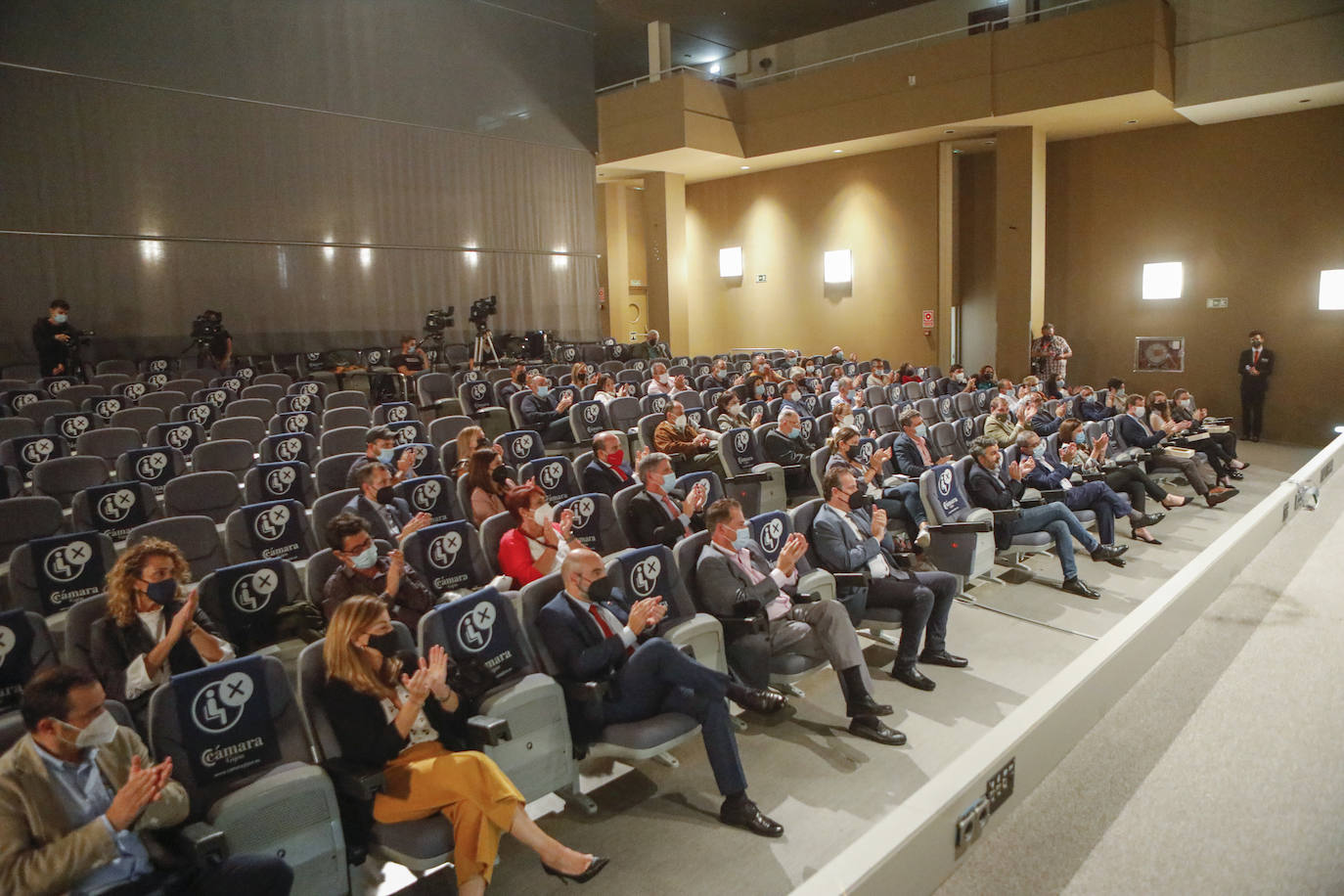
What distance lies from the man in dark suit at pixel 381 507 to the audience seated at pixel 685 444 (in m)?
2.59

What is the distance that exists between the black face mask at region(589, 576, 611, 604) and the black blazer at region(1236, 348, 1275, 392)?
13004 mm

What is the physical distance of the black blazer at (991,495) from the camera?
242 inches

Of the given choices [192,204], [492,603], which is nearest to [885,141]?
[192,204]

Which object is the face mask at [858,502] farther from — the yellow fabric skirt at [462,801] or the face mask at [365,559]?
the yellow fabric skirt at [462,801]

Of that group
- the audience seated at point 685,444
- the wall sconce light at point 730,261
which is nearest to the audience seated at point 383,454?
the audience seated at point 685,444

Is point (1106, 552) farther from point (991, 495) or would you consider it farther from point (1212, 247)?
point (1212, 247)

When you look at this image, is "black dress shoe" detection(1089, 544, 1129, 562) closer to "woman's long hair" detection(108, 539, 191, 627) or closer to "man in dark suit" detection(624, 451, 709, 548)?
"man in dark suit" detection(624, 451, 709, 548)

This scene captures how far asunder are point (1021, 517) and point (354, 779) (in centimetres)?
483

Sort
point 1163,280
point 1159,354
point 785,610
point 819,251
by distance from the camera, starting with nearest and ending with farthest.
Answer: point 785,610 → point 1163,280 → point 1159,354 → point 819,251

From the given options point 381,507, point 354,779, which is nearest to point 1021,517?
point 381,507

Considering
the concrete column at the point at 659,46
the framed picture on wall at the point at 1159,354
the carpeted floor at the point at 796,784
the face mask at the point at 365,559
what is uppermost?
the concrete column at the point at 659,46

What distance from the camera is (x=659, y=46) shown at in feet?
55.2

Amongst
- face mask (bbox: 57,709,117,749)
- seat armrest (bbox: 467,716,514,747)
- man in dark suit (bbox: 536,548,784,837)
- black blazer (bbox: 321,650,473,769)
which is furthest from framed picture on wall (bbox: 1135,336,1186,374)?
face mask (bbox: 57,709,117,749)

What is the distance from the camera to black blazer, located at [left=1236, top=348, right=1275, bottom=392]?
519 inches
